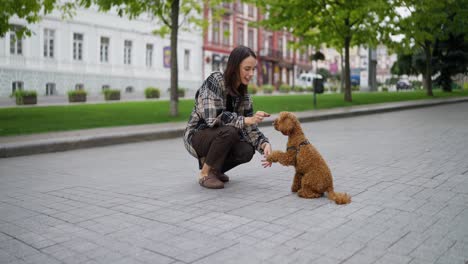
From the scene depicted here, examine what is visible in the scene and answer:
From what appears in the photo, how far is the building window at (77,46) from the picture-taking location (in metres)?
34.9

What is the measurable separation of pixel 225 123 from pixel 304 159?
1.05 m

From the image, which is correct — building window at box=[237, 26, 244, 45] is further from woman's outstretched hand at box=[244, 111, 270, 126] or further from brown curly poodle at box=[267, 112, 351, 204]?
brown curly poodle at box=[267, 112, 351, 204]

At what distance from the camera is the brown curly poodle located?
184 inches

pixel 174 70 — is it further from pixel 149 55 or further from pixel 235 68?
pixel 149 55

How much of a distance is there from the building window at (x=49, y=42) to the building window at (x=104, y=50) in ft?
14.2

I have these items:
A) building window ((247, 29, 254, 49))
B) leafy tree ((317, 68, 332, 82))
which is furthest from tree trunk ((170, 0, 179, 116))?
leafy tree ((317, 68, 332, 82))

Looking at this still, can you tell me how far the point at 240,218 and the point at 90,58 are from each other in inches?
1334

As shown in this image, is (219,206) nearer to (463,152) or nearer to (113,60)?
(463,152)

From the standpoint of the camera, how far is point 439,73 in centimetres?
3850

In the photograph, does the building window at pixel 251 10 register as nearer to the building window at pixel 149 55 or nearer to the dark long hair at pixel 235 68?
the building window at pixel 149 55

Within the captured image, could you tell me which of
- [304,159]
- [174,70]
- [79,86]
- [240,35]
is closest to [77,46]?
[79,86]

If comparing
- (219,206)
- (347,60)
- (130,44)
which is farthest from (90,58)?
(219,206)

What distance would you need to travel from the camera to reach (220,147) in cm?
530

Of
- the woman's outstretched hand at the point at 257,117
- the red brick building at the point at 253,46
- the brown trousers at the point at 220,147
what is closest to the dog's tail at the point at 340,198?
the woman's outstretched hand at the point at 257,117
